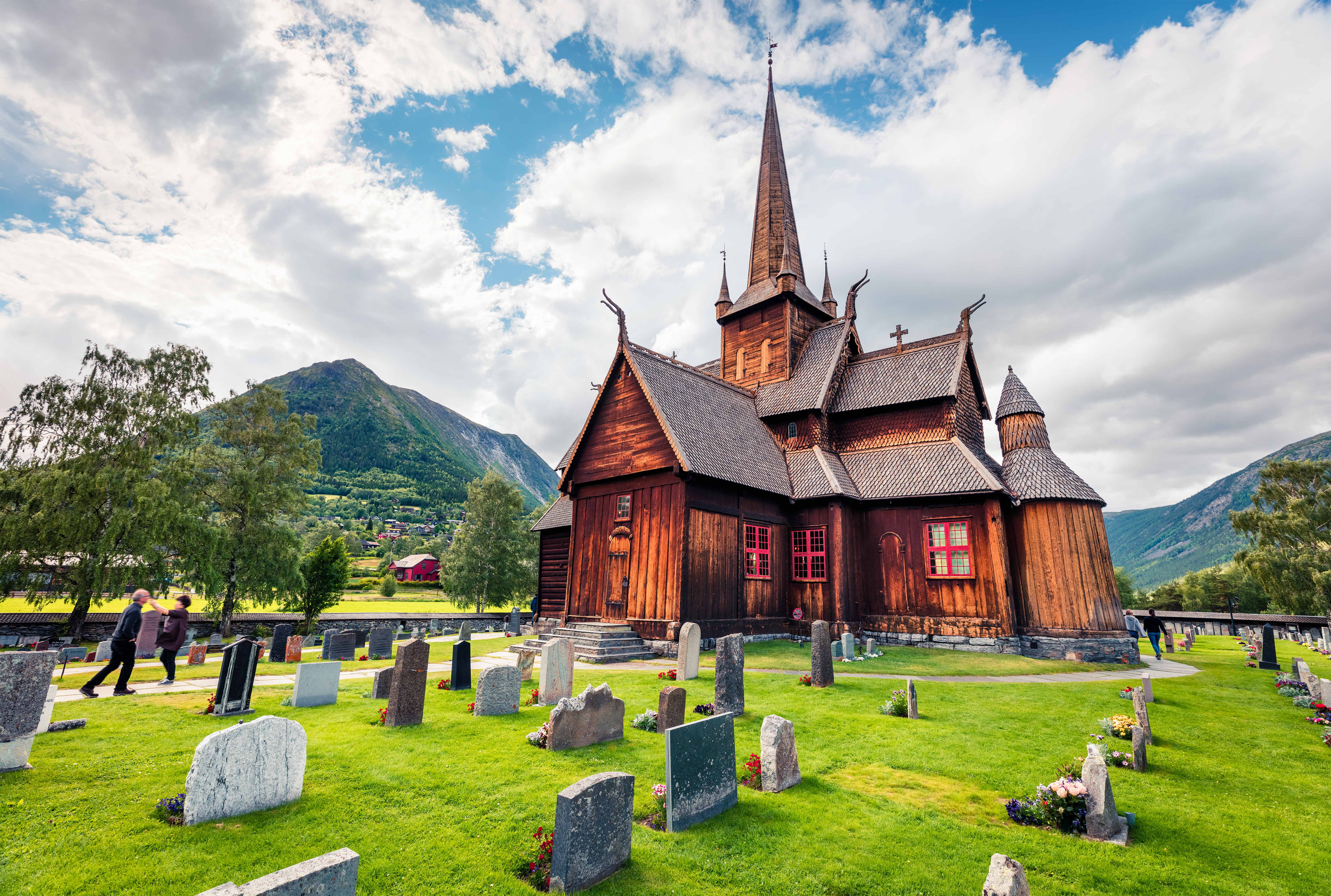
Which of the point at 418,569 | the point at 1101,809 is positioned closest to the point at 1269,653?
the point at 1101,809

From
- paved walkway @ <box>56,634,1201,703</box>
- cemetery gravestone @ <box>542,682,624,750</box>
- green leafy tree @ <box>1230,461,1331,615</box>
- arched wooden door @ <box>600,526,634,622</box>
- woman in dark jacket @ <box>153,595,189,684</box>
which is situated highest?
green leafy tree @ <box>1230,461,1331,615</box>

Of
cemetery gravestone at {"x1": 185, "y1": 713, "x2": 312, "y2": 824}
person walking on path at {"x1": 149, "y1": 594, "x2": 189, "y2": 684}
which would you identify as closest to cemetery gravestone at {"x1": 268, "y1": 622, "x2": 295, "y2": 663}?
person walking on path at {"x1": 149, "y1": 594, "x2": 189, "y2": 684}

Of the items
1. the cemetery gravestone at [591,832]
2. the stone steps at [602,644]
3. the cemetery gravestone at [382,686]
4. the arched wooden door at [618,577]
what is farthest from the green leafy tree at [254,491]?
the cemetery gravestone at [591,832]

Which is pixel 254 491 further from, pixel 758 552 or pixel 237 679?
pixel 758 552

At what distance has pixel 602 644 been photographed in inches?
662

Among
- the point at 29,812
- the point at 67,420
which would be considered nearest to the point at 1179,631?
the point at 29,812

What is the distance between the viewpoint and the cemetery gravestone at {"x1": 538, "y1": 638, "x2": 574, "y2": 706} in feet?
33.1

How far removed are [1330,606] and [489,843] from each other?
45.4 meters

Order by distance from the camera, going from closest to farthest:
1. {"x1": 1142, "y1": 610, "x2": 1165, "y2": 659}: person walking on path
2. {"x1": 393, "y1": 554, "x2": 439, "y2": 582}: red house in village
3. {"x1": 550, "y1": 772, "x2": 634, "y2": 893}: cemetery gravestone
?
{"x1": 550, "y1": 772, "x2": 634, "y2": 893}: cemetery gravestone < {"x1": 1142, "y1": 610, "x2": 1165, "y2": 659}: person walking on path < {"x1": 393, "y1": 554, "x2": 439, "y2": 582}: red house in village

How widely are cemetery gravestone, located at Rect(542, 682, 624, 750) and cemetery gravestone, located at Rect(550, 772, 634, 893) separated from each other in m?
2.95

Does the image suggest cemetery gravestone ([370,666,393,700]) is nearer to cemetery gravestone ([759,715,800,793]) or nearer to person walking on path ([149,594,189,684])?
person walking on path ([149,594,189,684])

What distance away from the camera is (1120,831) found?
216 inches

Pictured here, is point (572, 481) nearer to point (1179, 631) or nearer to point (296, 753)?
point (296, 753)

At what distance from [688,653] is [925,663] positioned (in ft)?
26.3
